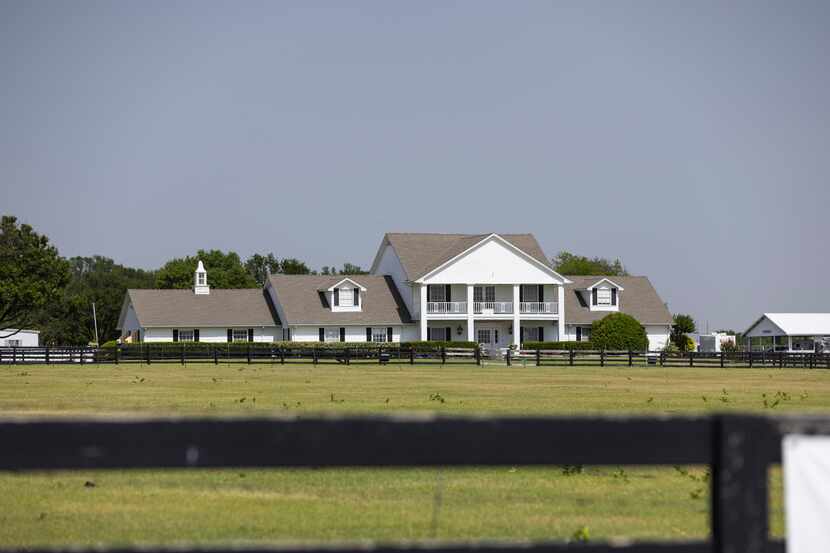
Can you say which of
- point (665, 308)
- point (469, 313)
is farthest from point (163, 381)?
point (665, 308)

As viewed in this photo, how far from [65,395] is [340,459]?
27.8 meters

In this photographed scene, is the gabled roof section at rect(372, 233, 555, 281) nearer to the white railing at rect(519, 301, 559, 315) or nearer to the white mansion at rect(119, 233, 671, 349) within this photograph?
the white mansion at rect(119, 233, 671, 349)

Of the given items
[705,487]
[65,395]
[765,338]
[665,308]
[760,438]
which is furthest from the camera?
[765,338]

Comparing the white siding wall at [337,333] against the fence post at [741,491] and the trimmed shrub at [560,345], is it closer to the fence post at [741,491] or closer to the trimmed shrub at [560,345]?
the trimmed shrub at [560,345]

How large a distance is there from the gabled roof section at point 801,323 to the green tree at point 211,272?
59066mm

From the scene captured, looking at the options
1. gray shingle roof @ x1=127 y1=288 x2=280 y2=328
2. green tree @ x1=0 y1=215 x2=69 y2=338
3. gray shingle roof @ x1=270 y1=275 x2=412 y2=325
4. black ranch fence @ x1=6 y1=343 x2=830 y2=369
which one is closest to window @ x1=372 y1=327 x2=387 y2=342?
gray shingle roof @ x1=270 y1=275 x2=412 y2=325

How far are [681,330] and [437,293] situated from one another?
85.7ft

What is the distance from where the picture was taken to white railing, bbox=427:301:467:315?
83500 mm

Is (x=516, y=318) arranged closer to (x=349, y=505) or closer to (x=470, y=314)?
(x=470, y=314)

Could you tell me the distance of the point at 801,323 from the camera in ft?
360

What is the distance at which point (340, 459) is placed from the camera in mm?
3979

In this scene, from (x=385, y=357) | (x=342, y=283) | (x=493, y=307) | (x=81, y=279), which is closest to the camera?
(x=385, y=357)

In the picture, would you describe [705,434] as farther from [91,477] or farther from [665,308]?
[665,308]

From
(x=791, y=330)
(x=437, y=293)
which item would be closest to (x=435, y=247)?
(x=437, y=293)
